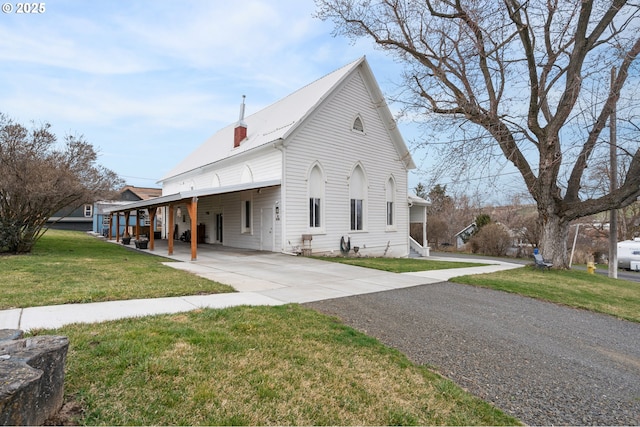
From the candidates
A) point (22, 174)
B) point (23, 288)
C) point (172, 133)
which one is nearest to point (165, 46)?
point (22, 174)

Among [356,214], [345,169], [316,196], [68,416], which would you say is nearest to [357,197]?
[356,214]

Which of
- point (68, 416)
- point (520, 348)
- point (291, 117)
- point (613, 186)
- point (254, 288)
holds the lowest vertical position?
point (520, 348)

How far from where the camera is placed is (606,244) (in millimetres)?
29125

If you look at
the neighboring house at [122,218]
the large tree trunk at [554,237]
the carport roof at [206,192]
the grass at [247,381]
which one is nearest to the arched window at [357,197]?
the carport roof at [206,192]

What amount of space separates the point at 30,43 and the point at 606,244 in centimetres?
3848

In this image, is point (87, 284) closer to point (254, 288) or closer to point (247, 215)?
point (254, 288)

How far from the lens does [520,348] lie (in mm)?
4855

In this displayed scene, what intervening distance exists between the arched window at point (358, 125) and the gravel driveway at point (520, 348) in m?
13.1

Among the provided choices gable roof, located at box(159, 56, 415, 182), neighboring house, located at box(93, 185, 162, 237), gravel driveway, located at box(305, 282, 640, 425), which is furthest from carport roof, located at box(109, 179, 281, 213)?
neighboring house, located at box(93, 185, 162, 237)

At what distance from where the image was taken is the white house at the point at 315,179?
53.3 feet

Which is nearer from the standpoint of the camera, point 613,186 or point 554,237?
point 554,237

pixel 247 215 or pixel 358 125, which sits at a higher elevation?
pixel 358 125

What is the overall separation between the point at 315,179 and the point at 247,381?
14612mm

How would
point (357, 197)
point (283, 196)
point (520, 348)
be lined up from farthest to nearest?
point (357, 197), point (283, 196), point (520, 348)
